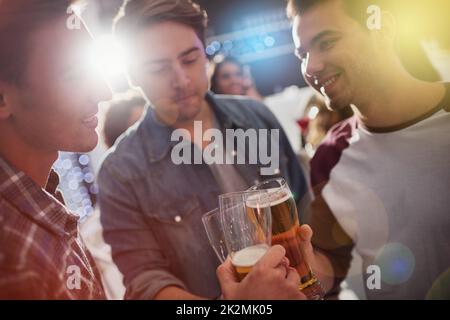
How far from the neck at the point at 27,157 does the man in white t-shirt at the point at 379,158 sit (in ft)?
2.66

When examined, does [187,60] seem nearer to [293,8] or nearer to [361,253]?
[293,8]

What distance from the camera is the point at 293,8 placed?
1.35 m

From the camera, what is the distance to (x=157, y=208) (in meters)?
1.47

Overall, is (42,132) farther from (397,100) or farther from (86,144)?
(397,100)

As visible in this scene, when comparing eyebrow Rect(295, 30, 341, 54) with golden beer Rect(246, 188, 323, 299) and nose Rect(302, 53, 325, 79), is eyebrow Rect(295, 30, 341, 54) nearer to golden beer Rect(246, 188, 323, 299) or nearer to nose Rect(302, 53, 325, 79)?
nose Rect(302, 53, 325, 79)

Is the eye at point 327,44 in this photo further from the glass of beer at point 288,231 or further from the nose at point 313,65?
the glass of beer at point 288,231

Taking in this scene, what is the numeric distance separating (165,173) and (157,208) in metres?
0.14

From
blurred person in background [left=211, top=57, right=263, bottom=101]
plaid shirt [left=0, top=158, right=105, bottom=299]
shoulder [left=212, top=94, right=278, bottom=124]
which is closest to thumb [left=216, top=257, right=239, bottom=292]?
plaid shirt [left=0, top=158, right=105, bottom=299]

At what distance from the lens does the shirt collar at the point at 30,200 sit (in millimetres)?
905

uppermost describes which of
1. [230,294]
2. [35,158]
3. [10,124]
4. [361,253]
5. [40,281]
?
[10,124]

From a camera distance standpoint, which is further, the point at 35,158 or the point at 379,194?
the point at 379,194

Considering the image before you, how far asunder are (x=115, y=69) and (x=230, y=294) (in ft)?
3.44

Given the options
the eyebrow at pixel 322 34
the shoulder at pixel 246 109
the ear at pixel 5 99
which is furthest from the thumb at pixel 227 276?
the shoulder at pixel 246 109
